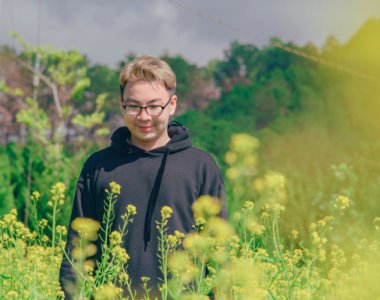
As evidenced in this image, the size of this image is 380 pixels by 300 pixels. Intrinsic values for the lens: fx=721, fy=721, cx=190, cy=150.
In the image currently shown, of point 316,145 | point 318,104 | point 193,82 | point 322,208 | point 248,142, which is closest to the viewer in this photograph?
point 248,142

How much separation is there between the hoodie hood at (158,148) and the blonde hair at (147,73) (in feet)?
0.64

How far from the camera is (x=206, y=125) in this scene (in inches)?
1092

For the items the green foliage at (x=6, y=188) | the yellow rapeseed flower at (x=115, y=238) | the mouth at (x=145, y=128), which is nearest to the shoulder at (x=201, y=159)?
the mouth at (x=145, y=128)

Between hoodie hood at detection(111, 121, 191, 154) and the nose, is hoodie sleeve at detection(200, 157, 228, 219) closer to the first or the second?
hoodie hood at detection(111, 121, 191, 154)

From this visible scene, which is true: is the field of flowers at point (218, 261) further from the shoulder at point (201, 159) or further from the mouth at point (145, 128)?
the mouth at point (145, 128)

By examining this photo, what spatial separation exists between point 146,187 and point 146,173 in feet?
0.19

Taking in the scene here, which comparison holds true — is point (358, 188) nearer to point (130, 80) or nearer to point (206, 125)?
point (130, 80)

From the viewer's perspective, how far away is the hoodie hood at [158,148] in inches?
118

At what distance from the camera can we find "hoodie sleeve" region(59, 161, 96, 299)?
286cm

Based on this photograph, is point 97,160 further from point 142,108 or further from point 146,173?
point 142,108

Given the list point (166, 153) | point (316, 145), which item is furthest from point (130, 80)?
point (316, 145)

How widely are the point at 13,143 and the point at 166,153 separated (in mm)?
6326

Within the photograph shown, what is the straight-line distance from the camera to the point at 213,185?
9.71 ft

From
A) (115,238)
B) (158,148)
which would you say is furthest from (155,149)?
(115,238)
